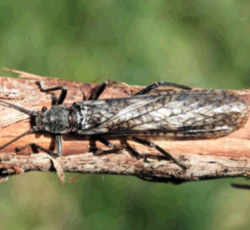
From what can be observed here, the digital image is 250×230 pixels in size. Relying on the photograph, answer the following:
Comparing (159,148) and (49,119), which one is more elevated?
(49,119)

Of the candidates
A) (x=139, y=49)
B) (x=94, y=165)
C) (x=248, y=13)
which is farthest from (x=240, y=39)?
(x=94, y=165)

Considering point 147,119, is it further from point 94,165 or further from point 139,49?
point 139,49

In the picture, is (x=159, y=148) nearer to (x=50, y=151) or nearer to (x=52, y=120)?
(x=50, y=151)

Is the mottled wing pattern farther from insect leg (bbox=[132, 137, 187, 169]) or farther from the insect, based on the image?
insect leg (bbox=[132, 137, 187, 169])

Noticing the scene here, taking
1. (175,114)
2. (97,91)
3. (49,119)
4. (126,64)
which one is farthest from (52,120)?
(126,64)

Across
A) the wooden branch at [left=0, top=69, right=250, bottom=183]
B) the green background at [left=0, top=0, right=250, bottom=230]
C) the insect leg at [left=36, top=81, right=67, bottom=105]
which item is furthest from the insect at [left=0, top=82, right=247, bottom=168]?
the green background at [left=0, top=0, right=250, bottom=230]

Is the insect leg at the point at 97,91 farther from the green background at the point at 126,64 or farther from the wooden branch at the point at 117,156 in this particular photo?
the green background at the point at 126,64
